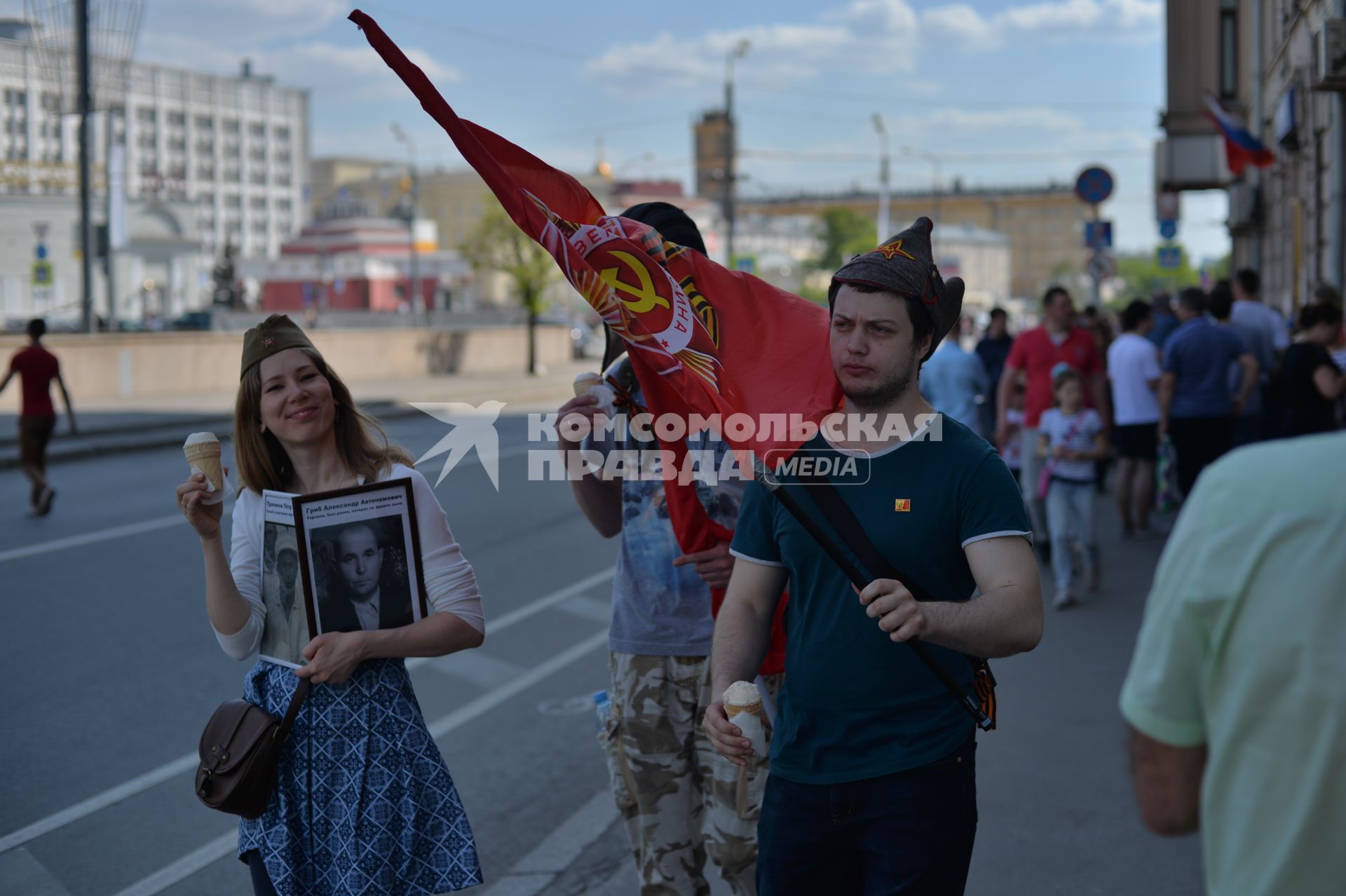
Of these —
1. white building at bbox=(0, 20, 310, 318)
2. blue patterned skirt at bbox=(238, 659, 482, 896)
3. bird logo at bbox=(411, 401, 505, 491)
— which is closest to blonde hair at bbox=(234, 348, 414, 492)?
bird logo at bbox=(411, 401, 505, 491)

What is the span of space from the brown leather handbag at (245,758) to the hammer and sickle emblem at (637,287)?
1.12m

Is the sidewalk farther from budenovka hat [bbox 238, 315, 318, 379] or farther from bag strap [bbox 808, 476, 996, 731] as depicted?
bag strap [bbox 808, 476, 996, 731]

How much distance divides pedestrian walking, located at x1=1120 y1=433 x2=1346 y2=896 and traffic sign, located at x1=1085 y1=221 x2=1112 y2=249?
1822 cm

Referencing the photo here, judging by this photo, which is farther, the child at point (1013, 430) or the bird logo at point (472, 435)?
the child at point (1013, 430)

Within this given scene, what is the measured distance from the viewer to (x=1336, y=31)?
1102cm

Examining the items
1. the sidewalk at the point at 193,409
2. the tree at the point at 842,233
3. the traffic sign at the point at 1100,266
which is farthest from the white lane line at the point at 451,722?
the tree at the point at 842,233

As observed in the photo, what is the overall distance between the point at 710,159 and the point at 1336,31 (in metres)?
125

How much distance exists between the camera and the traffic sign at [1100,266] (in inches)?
757

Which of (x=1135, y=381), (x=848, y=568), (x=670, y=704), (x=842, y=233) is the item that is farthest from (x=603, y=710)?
(x=842, y=233)

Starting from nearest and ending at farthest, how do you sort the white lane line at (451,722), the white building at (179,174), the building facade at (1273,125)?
the white lane line at (451,722) → the building facade at (1273,125) → the white building at (179,174)

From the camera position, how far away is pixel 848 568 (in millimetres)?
2686

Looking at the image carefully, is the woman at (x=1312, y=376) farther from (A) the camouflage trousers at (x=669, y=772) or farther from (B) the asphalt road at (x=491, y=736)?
(A) the camouflage trousers at (x=669, y=772)

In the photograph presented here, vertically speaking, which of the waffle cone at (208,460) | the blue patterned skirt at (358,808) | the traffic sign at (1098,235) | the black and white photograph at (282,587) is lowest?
the blue patterned skirt at (358,808)

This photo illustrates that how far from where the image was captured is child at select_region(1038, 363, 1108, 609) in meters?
8.84
